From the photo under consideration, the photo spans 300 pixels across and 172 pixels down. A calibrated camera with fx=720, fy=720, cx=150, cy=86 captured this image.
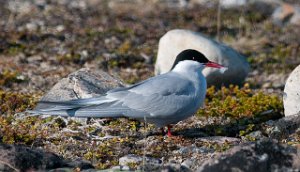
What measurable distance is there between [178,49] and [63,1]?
467cm

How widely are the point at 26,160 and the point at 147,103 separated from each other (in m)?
1.36

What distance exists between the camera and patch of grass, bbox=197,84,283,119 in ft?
21.3

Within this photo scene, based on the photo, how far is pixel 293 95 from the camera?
6.13 m

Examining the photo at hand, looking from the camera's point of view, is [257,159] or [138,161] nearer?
[257,159]

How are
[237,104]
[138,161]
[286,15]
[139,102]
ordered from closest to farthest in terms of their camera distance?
[138,161], [139,102], [237,104], [286,15]

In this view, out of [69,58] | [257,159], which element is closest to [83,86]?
[69,58]

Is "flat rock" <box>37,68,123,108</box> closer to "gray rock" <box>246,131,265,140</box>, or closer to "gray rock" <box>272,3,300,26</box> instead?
"gray rock" <box>246,131,265,140</box>

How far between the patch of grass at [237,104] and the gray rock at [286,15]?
427cm

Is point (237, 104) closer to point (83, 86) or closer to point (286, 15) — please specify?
point (83, 86)

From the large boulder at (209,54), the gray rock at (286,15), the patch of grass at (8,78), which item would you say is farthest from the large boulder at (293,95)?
the gray rock at (286,15)

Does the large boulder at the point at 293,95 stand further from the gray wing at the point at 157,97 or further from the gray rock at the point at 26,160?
the gray rock at the point at 26,160

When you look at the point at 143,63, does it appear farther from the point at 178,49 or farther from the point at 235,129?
the point at 235,129

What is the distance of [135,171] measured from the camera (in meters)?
4.48

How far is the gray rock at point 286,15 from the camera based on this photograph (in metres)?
11.3
